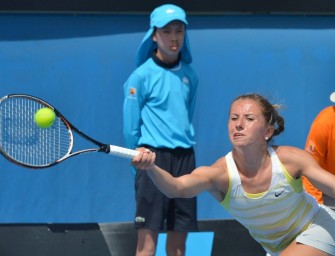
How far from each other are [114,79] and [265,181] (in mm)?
1909

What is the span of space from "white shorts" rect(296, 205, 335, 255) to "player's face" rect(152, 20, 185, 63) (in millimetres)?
1451

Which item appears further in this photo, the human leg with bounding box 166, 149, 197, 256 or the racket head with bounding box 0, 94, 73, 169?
the human leg with bounding box 166, 149, 197, 256

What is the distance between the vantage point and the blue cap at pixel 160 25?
564 centimetres

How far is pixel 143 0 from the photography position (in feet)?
20.3

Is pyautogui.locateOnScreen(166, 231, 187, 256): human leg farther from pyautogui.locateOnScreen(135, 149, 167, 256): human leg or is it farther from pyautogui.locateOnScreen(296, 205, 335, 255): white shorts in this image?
pyautogui.locateOnScreen(296, 205, 335, 255): white shorts

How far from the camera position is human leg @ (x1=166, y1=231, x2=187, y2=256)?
18.5 ft

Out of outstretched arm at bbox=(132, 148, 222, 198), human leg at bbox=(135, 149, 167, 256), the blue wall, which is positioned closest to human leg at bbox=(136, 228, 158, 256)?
human leg at bbox=(135, 149, 167, 256)

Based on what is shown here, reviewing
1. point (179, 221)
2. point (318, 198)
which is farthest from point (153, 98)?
point (318, 198)

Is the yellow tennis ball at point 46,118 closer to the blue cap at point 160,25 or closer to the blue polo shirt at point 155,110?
the blue polo shirt at point 155,110

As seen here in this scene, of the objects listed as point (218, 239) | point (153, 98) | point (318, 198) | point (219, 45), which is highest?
point (219, 45)

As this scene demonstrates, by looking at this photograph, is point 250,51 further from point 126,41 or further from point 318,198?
point 318,198

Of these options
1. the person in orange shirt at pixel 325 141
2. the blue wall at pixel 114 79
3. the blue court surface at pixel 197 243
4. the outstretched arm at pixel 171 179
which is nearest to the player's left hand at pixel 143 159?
the outstretched arm at pixel 171 179

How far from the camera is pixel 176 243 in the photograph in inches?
223

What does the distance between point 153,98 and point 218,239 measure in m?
1.25
